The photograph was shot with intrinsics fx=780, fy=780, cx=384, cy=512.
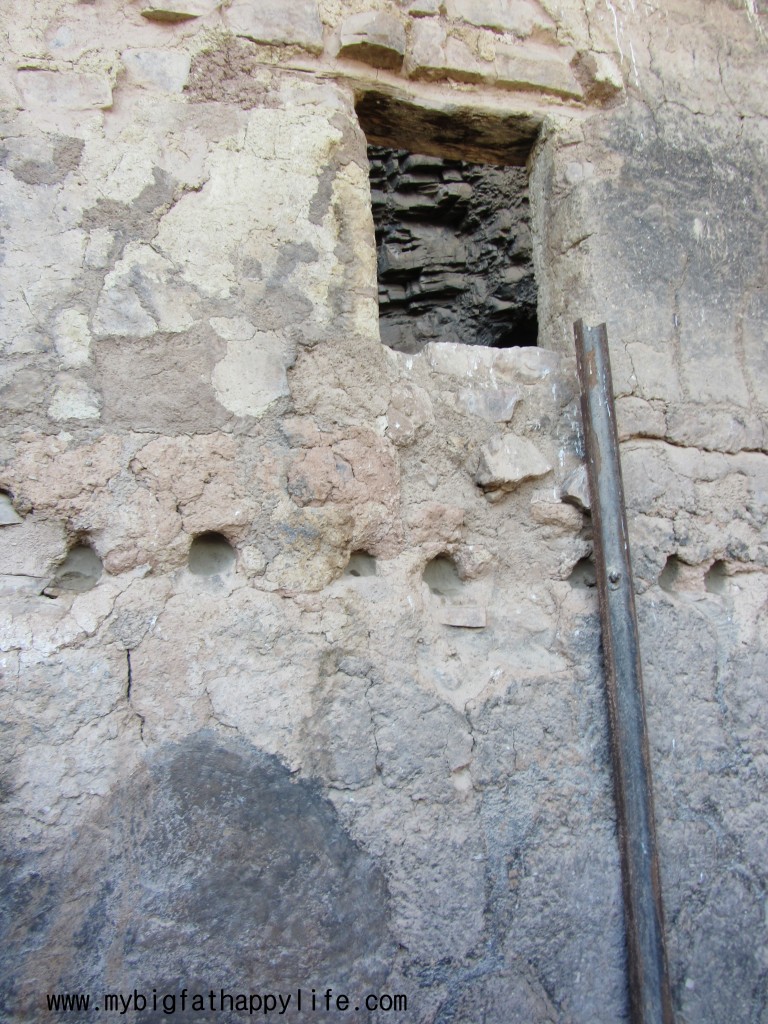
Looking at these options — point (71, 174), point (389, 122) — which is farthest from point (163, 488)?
point (389, 122)

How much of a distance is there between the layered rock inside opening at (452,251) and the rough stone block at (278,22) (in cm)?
272

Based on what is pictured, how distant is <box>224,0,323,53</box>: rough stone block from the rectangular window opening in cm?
261

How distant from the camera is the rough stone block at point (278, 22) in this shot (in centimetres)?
168

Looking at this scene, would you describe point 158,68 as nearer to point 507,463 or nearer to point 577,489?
point 507,463

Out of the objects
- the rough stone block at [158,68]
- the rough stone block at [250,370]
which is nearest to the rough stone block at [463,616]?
the rough stone block at [250,370]

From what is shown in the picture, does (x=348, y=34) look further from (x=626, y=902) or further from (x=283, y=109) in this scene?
(x=626, y=902)

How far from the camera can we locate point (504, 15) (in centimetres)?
188

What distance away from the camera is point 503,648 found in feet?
5.52

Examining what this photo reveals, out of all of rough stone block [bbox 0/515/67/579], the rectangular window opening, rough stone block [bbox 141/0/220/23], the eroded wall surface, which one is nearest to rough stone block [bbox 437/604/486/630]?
the eroded wall surface

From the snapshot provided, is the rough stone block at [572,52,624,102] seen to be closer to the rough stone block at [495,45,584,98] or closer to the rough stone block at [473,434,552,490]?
the rough stone block at [495,45,584,98]

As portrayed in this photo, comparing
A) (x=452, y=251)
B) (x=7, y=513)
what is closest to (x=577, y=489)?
(x=7, y=513)

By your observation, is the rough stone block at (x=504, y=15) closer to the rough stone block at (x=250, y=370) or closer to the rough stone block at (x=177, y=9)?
the rough stone block at (x=177, y=9)

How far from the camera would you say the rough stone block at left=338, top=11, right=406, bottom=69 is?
1.73 meters

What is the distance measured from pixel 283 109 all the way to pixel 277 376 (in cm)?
60
